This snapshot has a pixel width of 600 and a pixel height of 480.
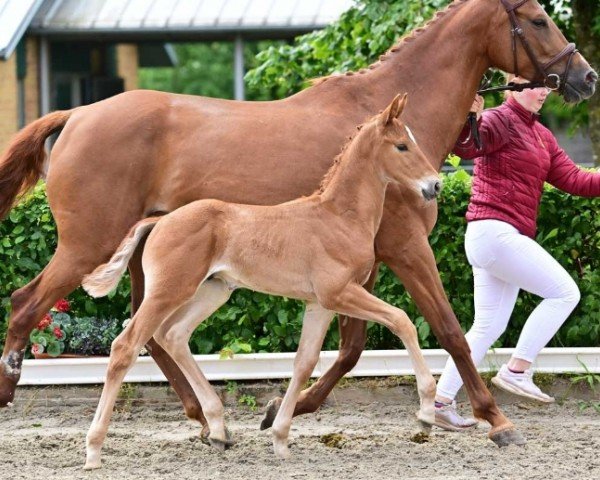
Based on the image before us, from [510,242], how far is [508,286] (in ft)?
1.20

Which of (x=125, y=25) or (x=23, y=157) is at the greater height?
(x=23, y=157)

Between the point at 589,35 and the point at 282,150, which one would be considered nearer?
the point at 282,150

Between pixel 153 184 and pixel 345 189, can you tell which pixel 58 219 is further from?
pixel 345 189

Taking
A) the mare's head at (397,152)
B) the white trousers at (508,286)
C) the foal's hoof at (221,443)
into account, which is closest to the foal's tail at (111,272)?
the foal's hoof at (221,443)

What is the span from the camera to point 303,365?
212 inches

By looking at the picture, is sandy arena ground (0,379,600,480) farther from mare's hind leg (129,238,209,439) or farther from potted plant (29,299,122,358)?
potted plant (29,299,122,358)

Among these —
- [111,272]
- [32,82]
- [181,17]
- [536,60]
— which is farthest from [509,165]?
[32,82]

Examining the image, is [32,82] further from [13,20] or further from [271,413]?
[271,413]

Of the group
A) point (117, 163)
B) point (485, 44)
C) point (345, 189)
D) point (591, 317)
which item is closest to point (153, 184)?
point (117, 163)

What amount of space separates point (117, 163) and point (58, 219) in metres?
0.42

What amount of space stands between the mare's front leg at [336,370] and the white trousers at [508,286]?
20.0 inches

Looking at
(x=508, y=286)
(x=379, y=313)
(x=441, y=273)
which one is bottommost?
(x=441, y=273)

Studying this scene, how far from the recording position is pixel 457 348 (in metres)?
5.58

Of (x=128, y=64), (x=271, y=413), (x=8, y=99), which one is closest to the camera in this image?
(x=271, y=413)
